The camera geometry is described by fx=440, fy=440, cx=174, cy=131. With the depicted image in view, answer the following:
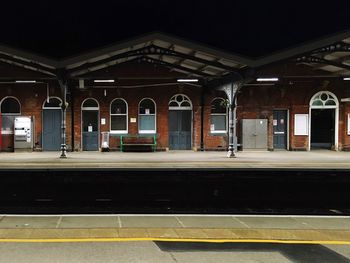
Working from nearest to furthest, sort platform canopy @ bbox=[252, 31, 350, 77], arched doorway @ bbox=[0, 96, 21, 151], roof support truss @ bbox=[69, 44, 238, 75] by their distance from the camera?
platform canopy @ bbox=[252, 31, 350, 77]
roof support truss @ bbox=[69, 44, 238, 75]
arched doorway @ bbox=[0, 96, 21, 151]

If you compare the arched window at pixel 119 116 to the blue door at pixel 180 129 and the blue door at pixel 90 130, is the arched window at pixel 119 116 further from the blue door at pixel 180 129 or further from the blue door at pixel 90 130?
the blue door at pixel 180 129

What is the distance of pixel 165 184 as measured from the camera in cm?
1185

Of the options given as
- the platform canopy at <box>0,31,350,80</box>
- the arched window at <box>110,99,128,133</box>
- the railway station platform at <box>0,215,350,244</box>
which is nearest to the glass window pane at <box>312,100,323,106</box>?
the platform canopy at <box>0,31,350,80</box>

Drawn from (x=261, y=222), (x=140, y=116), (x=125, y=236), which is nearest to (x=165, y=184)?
(x=261, y=222)

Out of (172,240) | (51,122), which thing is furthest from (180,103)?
(172,240)

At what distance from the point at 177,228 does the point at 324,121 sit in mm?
22096

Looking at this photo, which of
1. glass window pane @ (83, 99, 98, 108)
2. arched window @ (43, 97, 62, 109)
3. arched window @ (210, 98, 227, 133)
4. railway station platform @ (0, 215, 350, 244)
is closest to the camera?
railway station platform @ (0, 215, 350, 244)

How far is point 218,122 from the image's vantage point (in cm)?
2620

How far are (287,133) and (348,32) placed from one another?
10.3 metres

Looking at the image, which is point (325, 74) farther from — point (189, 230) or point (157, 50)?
point (189, 230)

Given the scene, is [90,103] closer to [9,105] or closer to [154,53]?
[9,105]

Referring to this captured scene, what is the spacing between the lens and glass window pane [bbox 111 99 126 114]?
25.7 metres

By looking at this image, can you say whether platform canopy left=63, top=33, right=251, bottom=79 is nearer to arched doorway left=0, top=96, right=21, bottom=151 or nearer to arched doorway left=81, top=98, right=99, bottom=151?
arched doorway left=81, top=98, right=99, bottom=151

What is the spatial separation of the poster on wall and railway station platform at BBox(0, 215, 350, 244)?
1830 cm
